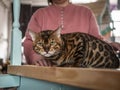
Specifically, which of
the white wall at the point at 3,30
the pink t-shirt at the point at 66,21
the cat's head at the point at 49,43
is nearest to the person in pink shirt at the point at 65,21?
the pink t-shirt at the point at 66,21

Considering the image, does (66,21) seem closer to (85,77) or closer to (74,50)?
(74,50)

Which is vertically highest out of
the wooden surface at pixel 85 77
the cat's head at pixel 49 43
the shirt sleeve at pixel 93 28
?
the shirt sleeve at pixel 93 28

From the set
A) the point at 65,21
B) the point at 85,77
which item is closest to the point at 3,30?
the point at 65,21

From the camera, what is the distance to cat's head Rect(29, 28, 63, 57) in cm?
109

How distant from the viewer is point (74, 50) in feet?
3.58

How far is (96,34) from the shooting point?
1.38 m

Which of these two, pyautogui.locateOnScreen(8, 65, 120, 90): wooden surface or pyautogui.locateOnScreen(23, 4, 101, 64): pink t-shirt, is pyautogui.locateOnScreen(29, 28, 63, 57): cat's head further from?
pyautogui.locateOnScreen(8, 65, 120, 90): wooden surface

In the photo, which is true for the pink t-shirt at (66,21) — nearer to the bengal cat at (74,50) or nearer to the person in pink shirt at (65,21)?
the person in pink shirt at (65,21)

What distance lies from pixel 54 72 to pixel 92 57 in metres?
0.48

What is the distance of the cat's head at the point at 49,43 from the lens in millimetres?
1086

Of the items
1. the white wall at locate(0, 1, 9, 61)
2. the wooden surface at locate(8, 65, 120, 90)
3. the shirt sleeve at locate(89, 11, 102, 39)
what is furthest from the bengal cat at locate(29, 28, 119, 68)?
the white wall at locate(0, 1, 9, 61)

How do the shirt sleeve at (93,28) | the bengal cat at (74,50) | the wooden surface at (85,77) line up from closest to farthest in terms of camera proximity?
the wooden surface at (85,77), the bengal cat at (74,50), the shirt sleeve at (93,28)

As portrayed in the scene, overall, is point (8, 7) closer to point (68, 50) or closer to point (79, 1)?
point (79, 1)

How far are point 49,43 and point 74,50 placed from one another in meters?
0.11
